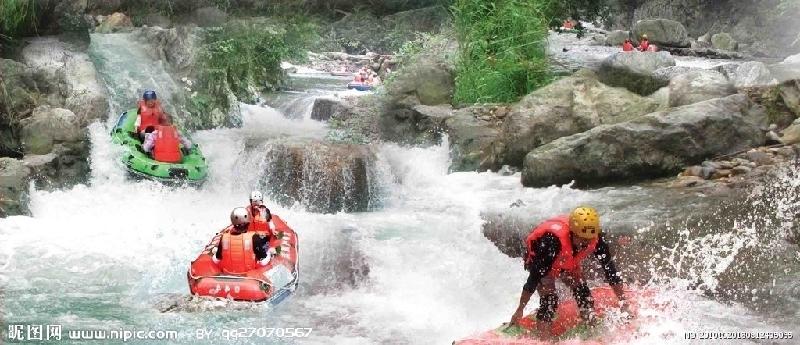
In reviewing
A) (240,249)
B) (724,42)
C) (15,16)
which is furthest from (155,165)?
(724,42)

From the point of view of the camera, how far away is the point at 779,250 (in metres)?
5.69

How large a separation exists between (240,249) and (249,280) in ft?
0.87

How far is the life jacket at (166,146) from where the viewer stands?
8.98m

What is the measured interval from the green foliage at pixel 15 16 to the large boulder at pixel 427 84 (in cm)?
495

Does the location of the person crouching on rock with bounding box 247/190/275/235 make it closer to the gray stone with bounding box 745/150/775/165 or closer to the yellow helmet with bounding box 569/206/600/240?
the yellow helmet with bounding box 569/206/600/240

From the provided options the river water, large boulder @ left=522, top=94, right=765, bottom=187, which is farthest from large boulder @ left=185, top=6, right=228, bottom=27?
large boulder @ left=522, top=94, right=765, bottom=187

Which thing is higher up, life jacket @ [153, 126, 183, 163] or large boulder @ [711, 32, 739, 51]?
large boulder @ [711, 32, 739, 51]

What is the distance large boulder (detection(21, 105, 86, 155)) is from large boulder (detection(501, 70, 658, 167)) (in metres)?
5.22

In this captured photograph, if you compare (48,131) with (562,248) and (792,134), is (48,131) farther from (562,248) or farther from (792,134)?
(792,134)

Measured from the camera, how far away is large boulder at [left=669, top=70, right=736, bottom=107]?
8.52m

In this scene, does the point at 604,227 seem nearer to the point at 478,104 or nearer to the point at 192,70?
the point at 478,104

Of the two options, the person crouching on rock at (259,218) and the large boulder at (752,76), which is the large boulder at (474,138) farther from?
the large boulder at (752,76)

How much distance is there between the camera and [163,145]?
9.01 meters

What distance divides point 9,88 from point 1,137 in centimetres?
68
